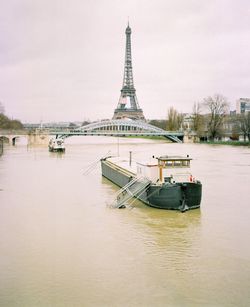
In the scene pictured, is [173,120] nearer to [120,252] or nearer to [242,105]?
[120,252]

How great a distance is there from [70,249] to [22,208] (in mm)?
5110

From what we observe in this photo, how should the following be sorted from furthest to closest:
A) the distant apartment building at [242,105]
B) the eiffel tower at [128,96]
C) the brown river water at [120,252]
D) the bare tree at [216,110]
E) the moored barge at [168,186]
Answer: the distant apartment building at [242,105]
the eiffel tower at [128,96]
the bare tree at [216,110]
the moored barge at [168,186]
the brown river water at [120,252]

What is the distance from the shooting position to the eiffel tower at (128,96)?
9861 centimetres

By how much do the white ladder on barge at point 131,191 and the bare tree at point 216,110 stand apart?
154 ft

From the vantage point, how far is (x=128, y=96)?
100188 millimetres

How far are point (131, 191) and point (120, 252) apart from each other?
20.5 feet

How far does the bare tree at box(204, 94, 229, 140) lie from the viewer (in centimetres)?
6150

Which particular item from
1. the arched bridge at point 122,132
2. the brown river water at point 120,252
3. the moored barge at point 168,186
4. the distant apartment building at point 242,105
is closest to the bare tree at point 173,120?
the arched bridge at point 122,132

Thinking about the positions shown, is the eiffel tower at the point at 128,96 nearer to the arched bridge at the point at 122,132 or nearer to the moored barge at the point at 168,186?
the arched bridge at the point at 122,132

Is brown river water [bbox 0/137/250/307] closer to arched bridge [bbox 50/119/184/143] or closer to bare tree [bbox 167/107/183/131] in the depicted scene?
arched bridge [bbox 50/119/184/143]

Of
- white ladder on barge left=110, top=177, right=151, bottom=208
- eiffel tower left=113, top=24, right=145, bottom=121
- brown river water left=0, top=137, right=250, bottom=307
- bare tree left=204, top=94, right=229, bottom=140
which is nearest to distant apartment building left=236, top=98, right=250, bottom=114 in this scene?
eiffel tower left=113, top=24, right=145, bottom=121

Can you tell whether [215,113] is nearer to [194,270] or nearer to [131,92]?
[131,92]

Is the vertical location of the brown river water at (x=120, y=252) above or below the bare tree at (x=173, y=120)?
below

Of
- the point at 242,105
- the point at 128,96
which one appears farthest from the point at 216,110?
the point at 242,105
